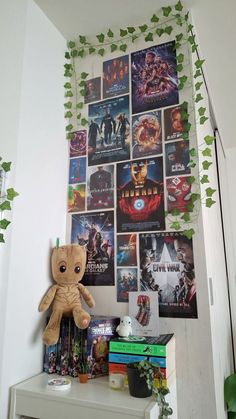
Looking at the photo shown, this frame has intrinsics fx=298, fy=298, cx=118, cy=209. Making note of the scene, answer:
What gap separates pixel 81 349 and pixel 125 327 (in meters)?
0.19

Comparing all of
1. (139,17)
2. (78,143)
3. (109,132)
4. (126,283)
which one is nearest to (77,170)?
(78,143)

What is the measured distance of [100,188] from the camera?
4.70 feet

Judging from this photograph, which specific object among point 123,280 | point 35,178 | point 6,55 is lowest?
point 123,280

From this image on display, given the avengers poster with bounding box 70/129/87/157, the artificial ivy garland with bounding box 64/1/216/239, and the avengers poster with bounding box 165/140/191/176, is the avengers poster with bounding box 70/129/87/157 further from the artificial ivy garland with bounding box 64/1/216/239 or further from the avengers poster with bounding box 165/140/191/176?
the avengers poster with bounding box 165/140/191/176

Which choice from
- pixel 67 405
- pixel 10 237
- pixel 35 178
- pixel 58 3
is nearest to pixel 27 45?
pixel 58 3

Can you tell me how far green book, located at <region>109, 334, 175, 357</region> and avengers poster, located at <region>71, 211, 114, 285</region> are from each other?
28 cm

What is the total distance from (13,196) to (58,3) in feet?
3.26

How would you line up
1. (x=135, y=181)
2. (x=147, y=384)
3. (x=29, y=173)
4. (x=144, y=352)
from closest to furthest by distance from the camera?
1. (x=147, y=384)
2. (x=144, y=352)
3. (x=29, y=173)
4. (x=135, y=181)

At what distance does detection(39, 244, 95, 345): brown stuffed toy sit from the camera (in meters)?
1.20

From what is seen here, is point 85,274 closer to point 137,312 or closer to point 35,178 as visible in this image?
point 137,312

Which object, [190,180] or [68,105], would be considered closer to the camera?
[190,180]

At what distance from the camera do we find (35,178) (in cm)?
129

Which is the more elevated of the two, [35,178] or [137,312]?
[35,178]

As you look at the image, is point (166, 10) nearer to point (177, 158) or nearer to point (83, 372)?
point (177, 158)
